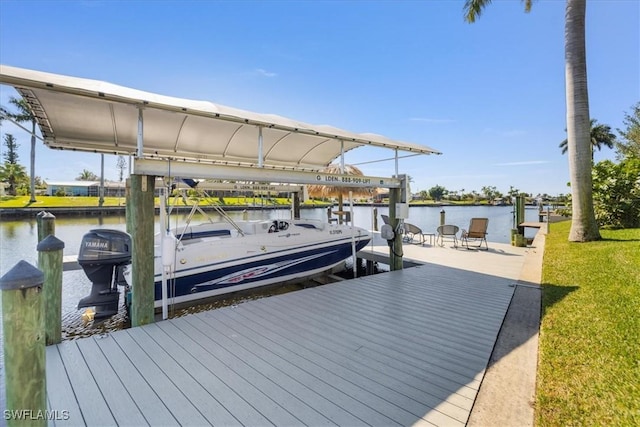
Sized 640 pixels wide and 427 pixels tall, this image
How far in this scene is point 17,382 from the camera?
1.45m

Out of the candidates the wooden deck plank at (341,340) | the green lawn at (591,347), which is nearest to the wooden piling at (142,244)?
the wooden deck plank at (341,340)

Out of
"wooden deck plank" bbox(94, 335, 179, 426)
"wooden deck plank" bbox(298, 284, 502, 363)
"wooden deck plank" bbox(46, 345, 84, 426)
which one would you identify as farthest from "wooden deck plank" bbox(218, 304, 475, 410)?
"wooden deck plank" bbox(46, 345, 84, 426)

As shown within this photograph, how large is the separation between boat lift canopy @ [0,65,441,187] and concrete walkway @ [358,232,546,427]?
3.08m

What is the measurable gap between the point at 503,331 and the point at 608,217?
10150 millimetres

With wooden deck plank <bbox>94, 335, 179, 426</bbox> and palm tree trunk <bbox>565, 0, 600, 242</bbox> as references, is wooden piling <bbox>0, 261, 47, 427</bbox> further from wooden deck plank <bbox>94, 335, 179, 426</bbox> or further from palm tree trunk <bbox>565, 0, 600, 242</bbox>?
palm tree trunk <bbox>565, 0, 600, 242</bbox>

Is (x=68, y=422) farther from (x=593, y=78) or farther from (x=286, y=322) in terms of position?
(x=593, y=78)

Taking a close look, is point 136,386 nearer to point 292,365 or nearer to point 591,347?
point 292,365

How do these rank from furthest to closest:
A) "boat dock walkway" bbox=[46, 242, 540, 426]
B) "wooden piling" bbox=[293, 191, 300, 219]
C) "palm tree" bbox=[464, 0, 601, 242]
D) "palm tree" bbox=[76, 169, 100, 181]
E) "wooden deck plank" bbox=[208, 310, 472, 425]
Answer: "palm tree" bbox=[76, 169, 100, 181], "wooden piling" bbox=[293, 191, 300, 219], "palm tree" bbox=[464, 0, 601, 242], "wooden deck plank" bbox=[208, 310, 472, 425], "boat dock walkway" bbox=[46, 242, 540, 426]

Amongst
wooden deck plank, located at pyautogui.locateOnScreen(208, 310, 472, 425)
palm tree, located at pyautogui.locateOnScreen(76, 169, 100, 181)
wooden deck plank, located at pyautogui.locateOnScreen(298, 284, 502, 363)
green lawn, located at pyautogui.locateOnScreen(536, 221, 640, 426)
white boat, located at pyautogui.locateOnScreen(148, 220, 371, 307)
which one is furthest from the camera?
palm tree, located at pyautogui.locateOnScreen(76, 169, 100, 181)

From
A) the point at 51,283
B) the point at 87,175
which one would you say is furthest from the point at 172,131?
the point at 87,175

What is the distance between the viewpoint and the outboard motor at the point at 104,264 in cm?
456

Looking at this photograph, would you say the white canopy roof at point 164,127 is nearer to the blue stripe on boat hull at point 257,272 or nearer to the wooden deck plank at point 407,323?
the blue stripe on boat hull at point 257,272

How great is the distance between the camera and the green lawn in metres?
1.97

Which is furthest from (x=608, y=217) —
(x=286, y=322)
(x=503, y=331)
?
(x=286, y=322)
